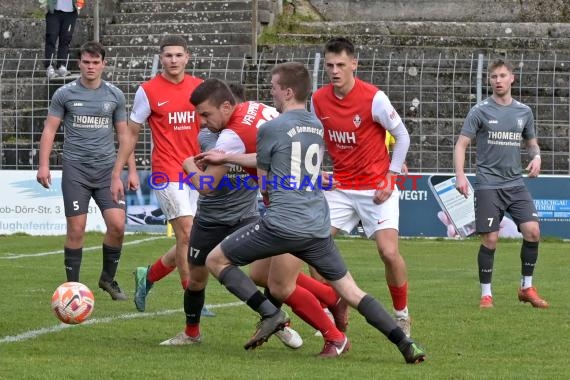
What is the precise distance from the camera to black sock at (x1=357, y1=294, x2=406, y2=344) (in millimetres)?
7961

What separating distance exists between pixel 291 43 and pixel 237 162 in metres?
16.7

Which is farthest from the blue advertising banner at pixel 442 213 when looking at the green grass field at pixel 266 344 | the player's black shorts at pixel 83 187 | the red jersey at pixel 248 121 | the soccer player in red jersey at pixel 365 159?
the red jersey at pixel 248 121

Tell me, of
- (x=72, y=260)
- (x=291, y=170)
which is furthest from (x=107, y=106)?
(x=291, y=170)

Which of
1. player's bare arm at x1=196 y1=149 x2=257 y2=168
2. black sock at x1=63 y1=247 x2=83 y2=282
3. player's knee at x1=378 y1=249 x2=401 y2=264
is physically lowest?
black sock at x1=63 y1=247 x2=83 y2=282

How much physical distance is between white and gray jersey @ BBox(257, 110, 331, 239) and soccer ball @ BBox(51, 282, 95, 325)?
193 centimetres

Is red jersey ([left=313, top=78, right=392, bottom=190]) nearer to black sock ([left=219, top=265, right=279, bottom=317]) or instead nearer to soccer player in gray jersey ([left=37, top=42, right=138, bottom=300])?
black sock ([left=219, top=265, right=279, bottom=317])

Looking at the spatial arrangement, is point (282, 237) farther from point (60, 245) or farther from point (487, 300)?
point (60, 245)

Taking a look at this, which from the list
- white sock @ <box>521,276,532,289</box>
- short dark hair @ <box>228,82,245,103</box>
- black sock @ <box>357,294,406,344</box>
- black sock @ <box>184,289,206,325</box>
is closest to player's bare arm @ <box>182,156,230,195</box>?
short dark hair @ <box>228,82,245,103</box>

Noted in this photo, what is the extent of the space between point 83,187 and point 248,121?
12.3 feet

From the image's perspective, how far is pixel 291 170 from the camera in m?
7.96

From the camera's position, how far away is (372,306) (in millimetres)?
8008

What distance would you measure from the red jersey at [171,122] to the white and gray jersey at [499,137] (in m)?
2.60

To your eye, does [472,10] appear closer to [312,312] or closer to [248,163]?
[312,312]

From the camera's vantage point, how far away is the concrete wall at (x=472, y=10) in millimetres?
25547
